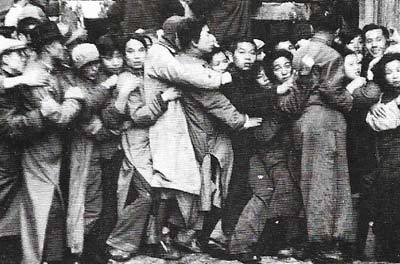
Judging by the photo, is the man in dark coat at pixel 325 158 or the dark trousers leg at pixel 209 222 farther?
the dark trousers leg at pixel 209 222

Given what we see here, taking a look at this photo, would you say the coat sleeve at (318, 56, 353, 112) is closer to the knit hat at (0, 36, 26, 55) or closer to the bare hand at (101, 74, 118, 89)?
the bare hand at (101, 74, 118, 89)

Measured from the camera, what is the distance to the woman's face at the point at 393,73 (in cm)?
605

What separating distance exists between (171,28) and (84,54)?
759 mm

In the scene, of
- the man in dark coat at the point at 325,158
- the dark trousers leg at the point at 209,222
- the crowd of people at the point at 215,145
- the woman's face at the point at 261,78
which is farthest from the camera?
the dark trousers leg at the point at 209,222

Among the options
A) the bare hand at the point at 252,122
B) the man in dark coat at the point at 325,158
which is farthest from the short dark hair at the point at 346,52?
the bare hand at the point at 252,122

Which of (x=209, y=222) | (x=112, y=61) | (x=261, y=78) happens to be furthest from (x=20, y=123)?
(x=261, y=78)

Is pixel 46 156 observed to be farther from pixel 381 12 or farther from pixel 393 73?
pixel 381 12

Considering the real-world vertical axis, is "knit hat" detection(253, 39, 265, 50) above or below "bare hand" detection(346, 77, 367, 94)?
above

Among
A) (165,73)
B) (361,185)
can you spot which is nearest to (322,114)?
(361,185)

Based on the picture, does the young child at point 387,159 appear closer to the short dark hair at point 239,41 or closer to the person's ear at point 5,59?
the short dark hair at point 239,41

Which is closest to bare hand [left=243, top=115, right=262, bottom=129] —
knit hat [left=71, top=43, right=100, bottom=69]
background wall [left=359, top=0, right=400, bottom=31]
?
knit hat [left=71, top=43, right=100, bottom=69]

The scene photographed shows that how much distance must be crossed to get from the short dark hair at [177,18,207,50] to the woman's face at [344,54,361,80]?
1.21 metres

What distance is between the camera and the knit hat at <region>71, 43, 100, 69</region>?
5.88 m

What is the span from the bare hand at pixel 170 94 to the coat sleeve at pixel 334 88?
114 cm
